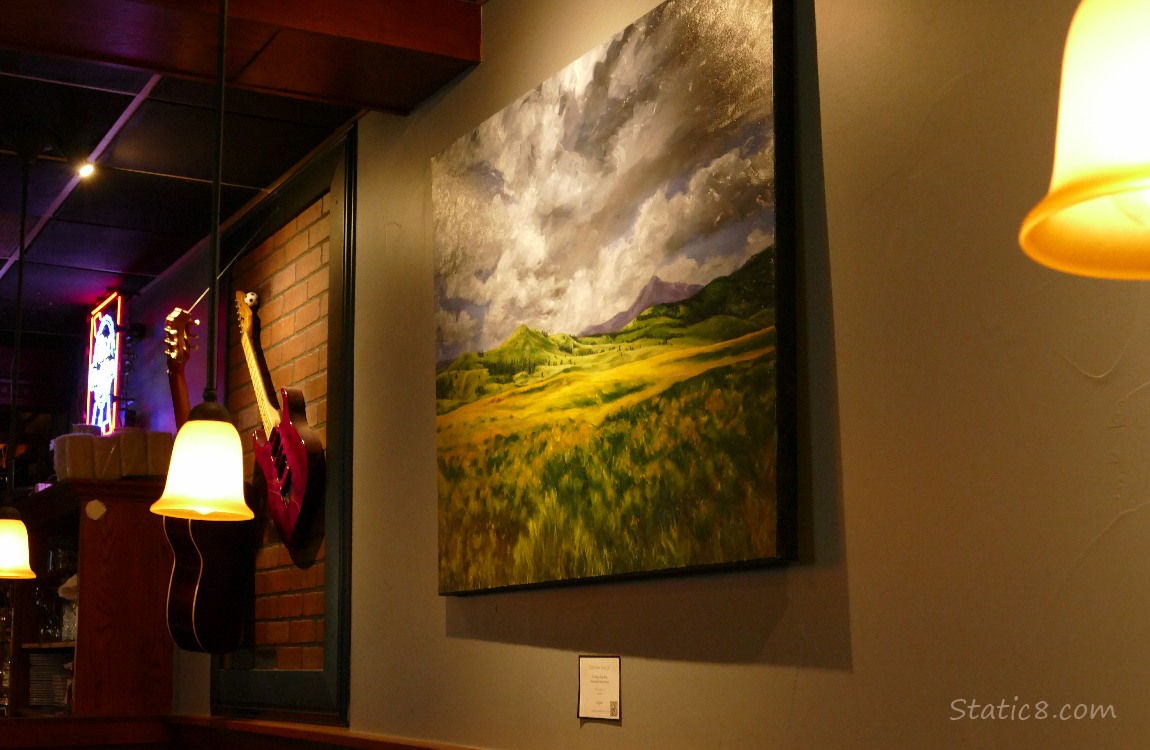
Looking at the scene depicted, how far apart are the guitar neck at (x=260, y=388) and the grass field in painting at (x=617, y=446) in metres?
1.19

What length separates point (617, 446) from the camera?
240 cm

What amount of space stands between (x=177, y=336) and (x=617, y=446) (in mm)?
2689

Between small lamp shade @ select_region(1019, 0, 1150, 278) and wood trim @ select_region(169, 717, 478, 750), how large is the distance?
2.21m

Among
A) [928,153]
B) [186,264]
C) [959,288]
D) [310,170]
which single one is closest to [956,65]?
[928,153]

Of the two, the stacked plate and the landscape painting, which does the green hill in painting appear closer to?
the landscape painting

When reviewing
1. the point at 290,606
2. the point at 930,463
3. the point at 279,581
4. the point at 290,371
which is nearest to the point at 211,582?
the point at 279,581

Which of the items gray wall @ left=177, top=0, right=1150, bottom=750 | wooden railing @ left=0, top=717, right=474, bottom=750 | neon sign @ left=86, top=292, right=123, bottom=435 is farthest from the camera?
neon sign @ left=86, top=292, right=123, bottom=435

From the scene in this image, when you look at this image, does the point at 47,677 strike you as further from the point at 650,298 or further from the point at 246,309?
the point at 650,298

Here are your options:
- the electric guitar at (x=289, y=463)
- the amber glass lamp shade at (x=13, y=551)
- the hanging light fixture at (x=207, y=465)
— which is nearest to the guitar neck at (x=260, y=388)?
the electric guitar at (x=289, y=463)

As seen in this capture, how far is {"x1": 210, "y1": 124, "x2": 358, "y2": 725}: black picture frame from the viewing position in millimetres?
3574

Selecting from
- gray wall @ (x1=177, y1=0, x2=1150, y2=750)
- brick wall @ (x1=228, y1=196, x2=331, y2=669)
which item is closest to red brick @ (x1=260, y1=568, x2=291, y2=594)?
brick wall @ (x1=228, y1=196, x2=331, y2=669)

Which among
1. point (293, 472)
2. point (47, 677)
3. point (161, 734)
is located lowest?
point (161, 734)

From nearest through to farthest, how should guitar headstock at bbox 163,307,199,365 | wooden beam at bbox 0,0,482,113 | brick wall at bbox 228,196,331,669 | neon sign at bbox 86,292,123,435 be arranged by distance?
wooden beam at bbox 0,0,482,113 → brick wall at bbox 228,196,331,669 → guitar headstock at bbox 163,307,199,365 → neon sign at bbox 86,292,123,435

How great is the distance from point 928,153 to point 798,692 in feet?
2.73
